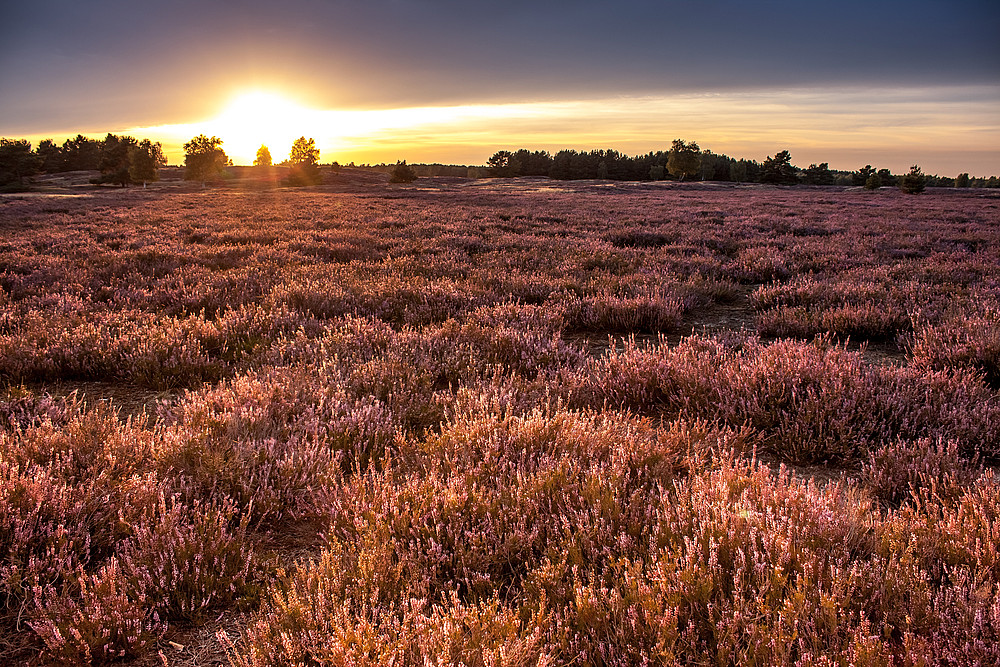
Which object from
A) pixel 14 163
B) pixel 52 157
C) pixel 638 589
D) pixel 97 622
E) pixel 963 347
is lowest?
pixel 97 622

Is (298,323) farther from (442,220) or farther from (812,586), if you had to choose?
(442,220)

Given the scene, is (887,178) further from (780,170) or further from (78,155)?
(78,155)

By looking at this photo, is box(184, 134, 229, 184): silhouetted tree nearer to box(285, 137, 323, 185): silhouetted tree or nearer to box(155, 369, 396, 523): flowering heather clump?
box(285, 137, 323, 185): silhouetted tree

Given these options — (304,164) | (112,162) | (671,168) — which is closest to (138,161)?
(112,162)

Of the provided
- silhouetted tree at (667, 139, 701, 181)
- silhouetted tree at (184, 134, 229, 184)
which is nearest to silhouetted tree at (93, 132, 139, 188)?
silhouetted tree at (184, 134, 229, 184)

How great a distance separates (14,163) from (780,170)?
11159 cm

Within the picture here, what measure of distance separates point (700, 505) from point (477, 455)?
1.21 meters

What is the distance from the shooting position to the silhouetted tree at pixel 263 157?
131875 mm

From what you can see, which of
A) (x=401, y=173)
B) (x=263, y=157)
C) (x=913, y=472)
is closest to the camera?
(x=913, y=472)

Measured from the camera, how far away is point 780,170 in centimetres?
8750

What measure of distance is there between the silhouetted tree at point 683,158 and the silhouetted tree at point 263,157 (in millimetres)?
98247

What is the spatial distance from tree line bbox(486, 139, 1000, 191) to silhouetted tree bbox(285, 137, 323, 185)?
36927mm

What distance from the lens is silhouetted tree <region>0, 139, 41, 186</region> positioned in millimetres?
65188

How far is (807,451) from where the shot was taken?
10.5 ft
